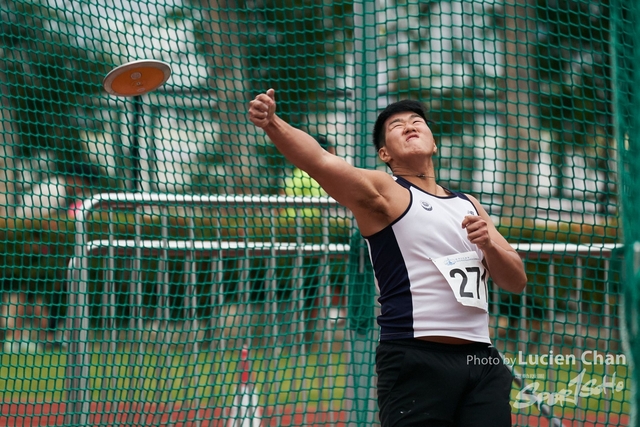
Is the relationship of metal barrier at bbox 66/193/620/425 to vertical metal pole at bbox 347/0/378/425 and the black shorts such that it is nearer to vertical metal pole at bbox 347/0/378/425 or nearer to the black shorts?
vertical metal pole at bbox 347/0/378/425

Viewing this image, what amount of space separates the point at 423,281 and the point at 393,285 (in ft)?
0.42

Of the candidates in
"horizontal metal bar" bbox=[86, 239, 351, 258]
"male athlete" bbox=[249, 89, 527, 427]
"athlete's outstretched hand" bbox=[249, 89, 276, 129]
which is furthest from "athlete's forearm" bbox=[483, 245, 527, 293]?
"horizontal metal bar" bbox=[86, 239, 351, 258]

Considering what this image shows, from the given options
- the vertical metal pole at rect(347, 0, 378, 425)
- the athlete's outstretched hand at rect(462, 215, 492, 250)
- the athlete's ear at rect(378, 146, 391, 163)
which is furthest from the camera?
the vertical metal pole at rect(347, 0, 378, 425)

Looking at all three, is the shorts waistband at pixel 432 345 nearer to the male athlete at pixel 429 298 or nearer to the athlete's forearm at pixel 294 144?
the male athlete at pixel 429 298

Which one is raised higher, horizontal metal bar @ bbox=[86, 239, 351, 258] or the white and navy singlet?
horizontal metal bar @ bbox=[86, 239, 351, 258]

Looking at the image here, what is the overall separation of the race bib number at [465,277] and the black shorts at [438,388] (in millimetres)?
192

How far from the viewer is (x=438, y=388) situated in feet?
9.68

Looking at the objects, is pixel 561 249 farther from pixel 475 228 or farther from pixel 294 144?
pixel 294 144

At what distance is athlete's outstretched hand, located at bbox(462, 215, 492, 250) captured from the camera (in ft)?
9.58

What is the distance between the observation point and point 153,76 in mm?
3633

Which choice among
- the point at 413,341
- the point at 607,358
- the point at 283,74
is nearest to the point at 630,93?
the point at 607,358

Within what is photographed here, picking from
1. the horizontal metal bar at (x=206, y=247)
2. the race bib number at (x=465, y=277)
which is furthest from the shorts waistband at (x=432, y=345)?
the horizontal metal bar at (x=206, y=247)

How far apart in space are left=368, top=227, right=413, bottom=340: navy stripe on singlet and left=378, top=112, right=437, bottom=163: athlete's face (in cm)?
41

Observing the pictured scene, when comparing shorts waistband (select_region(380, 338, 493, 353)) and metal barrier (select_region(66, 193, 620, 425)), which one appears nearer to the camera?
shorts waistband (select_region(380, 338, 493, 353))
